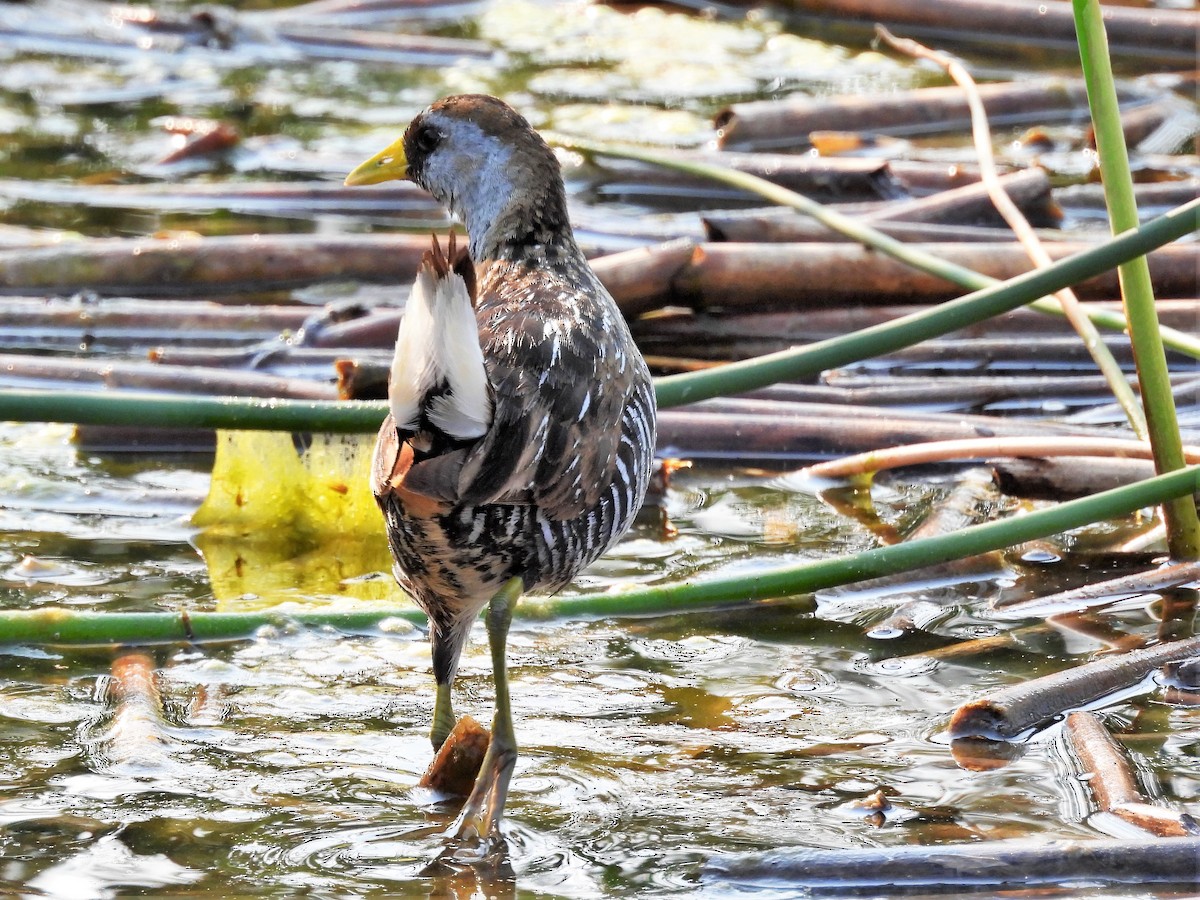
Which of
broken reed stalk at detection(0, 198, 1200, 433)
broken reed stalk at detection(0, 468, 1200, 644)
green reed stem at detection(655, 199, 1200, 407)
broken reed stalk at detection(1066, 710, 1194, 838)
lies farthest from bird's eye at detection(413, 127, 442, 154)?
broken reed stalk at detection(1066, 710, 1194, 838)

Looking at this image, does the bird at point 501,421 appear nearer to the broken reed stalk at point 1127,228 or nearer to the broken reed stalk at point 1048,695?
the broken reed stalk at point 1048,695

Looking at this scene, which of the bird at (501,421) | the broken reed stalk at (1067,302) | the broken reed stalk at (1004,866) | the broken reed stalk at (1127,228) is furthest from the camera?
the broken reed stalk at (1067,302)

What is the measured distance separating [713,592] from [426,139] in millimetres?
1109

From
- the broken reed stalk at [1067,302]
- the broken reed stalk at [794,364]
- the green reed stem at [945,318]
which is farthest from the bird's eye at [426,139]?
the broken reed stalk at [1067,302]

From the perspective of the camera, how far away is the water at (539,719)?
2533 millimetres

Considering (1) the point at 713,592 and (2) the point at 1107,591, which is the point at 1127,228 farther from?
(1) the point at 713,592

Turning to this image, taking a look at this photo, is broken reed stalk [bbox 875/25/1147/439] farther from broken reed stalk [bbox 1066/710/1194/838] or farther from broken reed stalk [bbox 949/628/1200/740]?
broken reed stalk [bbox 1066/710/1194/838]

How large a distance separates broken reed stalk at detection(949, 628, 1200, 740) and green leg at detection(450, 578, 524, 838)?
770 millimetres

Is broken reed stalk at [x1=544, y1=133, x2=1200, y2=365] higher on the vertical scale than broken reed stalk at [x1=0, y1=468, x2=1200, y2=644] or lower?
higher

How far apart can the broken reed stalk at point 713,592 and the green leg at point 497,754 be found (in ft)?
1.88

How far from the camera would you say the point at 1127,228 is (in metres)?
3.33

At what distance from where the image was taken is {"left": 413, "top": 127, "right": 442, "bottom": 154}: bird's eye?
136 inches

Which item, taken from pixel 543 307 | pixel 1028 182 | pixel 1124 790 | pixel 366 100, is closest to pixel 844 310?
pixel 1028 182

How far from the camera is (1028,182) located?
5309 millimetres
